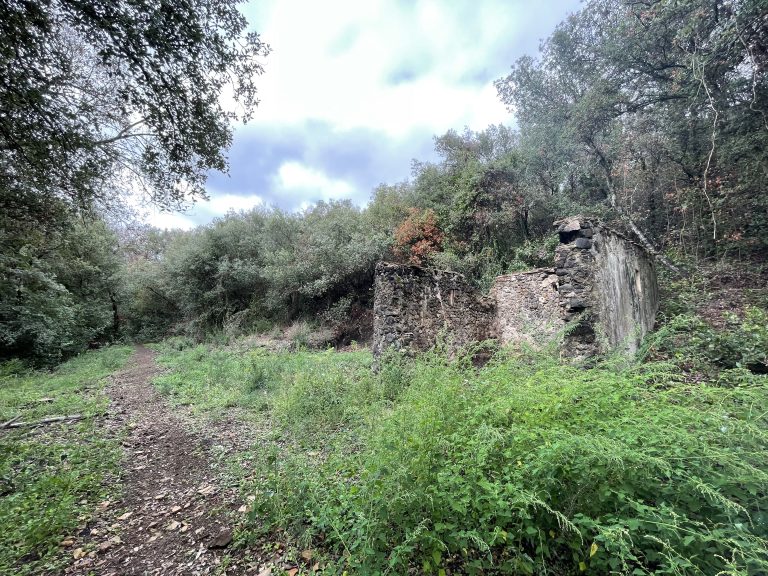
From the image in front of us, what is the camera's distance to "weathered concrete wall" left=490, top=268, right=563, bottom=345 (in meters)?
9.45

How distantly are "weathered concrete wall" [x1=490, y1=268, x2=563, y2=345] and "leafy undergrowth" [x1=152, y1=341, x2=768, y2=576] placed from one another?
23.7 feet

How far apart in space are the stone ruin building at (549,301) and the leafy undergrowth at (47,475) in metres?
4.56

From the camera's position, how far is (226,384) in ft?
22.9

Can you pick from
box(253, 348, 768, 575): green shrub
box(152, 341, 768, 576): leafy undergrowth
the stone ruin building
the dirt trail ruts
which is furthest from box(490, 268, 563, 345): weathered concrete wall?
the dirt trail ruts

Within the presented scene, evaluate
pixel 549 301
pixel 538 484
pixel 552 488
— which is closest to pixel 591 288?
pixel 552 488

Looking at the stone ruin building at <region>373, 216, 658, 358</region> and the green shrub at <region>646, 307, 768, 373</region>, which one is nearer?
the stone ruin building at <region>373, 216, 658, 358</region>

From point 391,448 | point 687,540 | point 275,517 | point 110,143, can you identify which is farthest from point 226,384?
point 687,540

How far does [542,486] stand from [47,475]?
15.0 ft

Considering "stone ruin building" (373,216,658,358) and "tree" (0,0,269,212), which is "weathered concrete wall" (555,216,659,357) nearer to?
"stone ruin building" (373,216,658,358)

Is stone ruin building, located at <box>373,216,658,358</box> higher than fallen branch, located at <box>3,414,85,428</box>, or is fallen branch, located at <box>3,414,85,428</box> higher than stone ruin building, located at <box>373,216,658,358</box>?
stone ruin building, located at <box>373,216,658,358</box>

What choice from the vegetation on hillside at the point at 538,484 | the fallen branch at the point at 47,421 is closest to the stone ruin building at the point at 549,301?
the vegetation on hillside at the point at 538,484

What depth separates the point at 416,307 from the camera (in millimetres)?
7184

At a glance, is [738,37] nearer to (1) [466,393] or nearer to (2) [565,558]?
(1) [466,393]

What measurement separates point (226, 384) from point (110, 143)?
480 cm
